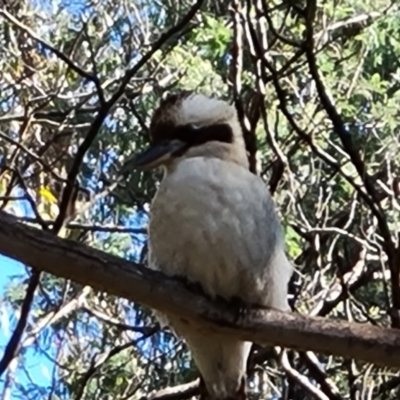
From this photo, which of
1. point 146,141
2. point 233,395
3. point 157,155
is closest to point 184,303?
point 157,155

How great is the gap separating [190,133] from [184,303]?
49 cm

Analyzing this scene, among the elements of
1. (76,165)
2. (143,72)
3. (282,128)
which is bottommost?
(76,165)

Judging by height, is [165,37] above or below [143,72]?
below

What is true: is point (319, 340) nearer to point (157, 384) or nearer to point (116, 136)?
point (157, 384)

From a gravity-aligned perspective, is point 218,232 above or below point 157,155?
below

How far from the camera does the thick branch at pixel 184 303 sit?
69.9 inches

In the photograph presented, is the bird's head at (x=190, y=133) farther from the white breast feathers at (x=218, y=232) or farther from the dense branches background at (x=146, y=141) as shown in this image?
the dense branches background at (x=146, y=141)

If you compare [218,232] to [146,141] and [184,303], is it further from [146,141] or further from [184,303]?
[146,141]

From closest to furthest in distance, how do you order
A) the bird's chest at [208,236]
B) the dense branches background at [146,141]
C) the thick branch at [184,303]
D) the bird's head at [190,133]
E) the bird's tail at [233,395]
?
the thick branch at [184,303], the bird's chest at [208,236], the bird's head at [190,133], the bird's tail at [233,395], the dense branches background at [146,141]

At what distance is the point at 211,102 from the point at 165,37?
0.55 ft

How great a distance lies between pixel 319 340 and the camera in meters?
1.88

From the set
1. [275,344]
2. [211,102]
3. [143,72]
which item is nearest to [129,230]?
[211,102]

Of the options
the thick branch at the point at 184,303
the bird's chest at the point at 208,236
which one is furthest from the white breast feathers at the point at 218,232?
the thick branch at the point at 184,303

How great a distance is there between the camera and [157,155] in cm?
225
